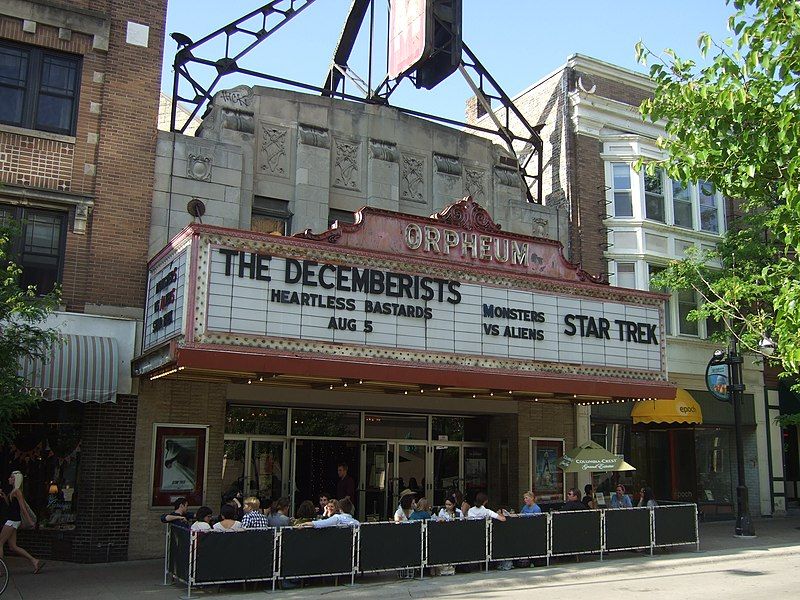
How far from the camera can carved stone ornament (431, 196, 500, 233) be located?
17.0m

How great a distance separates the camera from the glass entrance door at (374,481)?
19859 mm

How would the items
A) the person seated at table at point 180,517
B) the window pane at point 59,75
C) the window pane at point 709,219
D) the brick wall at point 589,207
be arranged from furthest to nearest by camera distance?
the window pane at point 709,219 → the brick wall at point 589,207 → the window pane at point 59,75 → the person seated at table at point 180,517

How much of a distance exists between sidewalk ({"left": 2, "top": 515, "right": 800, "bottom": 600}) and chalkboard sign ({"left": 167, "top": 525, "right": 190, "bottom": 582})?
0.32 meters

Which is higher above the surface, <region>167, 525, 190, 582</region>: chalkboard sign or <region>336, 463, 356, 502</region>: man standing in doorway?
<region>336, 463, 356, 502</region>: man standing in doorway

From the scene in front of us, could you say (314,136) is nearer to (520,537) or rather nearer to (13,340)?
(13,340)

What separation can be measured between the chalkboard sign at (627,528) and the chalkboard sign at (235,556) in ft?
23.9

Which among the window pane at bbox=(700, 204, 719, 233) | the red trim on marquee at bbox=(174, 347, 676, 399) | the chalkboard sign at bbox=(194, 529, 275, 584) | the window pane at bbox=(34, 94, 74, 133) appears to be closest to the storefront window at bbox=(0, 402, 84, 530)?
the red trim on marquee at bbox=(174, 347, 676, 399)

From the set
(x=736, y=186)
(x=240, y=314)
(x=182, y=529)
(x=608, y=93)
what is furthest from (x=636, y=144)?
(x=182, y=529)

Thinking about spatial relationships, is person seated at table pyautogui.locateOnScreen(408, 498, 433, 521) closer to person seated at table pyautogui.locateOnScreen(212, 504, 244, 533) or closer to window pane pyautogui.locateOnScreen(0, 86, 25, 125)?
person seated at table pyautogui.locateOnScreen(212, 504, 244, 533)

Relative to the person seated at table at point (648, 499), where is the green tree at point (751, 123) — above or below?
above

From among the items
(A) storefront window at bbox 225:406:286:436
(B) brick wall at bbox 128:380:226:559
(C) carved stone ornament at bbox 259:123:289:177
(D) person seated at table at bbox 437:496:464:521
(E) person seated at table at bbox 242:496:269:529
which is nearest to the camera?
(E) person seated at table at bbox 242:496:269:529

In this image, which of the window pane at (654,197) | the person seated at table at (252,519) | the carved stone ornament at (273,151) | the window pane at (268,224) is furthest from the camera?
the window pane at (654,197)

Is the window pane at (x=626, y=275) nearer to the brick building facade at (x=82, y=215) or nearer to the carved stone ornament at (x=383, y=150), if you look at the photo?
the carved stone ornament at (x=383, y=150)

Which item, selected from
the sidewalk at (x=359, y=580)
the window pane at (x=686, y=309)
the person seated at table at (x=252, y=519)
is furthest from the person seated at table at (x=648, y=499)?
the person seated at table at (x=252, y=519)
